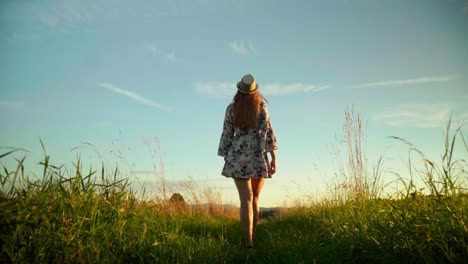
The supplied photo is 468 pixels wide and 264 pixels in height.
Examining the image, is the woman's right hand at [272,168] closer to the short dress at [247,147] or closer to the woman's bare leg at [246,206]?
the short dress at [247,147]

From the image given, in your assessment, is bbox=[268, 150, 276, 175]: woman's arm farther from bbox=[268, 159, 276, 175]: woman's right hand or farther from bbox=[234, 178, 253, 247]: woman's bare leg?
bbox=[234, 178, 253, 247]: woman's bare leg

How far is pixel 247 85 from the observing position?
15.8ft

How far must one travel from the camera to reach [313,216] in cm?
617

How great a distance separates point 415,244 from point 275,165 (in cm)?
238

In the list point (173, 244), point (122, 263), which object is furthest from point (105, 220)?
point (173, 244)

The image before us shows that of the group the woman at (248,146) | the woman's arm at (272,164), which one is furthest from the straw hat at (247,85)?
the woman's arm at (272,164)

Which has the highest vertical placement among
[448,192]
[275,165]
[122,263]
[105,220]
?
[275,165]

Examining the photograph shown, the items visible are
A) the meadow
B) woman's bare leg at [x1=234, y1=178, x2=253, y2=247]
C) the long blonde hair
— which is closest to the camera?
the meadow

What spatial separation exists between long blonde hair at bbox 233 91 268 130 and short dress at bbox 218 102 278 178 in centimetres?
9

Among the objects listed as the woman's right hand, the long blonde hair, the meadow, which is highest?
the long blonde hair

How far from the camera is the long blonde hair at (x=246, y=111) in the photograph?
4.76m

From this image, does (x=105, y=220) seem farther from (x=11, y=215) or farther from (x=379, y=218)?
(x=379, y=218)

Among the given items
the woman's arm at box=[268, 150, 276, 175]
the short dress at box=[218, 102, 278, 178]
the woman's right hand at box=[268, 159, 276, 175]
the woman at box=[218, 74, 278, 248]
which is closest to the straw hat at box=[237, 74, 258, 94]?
the woman at box=[218, 74, 278, 248]

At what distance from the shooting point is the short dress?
15.5 feet
